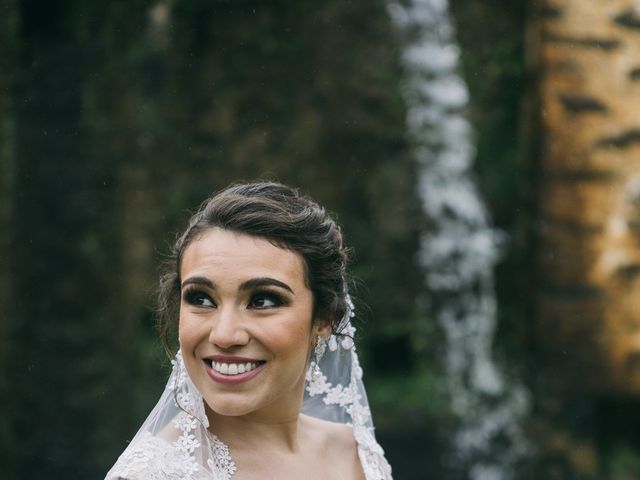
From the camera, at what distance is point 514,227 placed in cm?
626

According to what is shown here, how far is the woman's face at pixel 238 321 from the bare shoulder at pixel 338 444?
0.44 meters

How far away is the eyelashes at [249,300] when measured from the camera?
2367 millimetres

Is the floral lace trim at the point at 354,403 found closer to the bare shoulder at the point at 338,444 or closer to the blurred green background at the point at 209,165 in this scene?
the bare shoulder at the point at 338,444

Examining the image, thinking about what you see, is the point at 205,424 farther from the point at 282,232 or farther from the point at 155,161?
the point at 155,161

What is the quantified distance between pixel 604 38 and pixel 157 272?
3.09 m

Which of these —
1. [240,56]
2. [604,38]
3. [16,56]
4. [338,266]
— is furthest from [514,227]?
[338,266]

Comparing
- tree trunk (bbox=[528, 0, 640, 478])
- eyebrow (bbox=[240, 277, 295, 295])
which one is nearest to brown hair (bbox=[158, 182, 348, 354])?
eyebrow (bbox=[240, 277, 295, 295])

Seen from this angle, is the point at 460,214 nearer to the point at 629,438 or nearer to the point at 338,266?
the point at 629,438

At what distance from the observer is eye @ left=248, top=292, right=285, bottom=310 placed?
2369 mm

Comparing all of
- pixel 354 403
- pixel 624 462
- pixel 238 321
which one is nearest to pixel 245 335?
pixel 238 321

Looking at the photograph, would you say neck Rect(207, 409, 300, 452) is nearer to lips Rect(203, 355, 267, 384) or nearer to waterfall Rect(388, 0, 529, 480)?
lips Rect(203, 355, 267, 384)

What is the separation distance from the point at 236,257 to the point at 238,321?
0.16 metres

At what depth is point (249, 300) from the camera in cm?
236

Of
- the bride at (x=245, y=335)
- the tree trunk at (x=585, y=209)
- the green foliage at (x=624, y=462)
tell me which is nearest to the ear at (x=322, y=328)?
the bride at (x=245, y=335)
